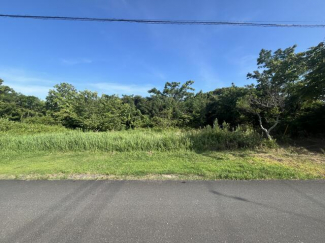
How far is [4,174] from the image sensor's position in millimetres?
4801

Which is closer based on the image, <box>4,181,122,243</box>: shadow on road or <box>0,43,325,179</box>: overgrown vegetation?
<box>4,181,122,243</box>: shadow on road

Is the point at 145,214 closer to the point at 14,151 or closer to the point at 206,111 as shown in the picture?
the point at 14,151

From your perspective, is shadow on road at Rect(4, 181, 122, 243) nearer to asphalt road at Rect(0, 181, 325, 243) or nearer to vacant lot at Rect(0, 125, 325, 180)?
asphalt road at Rect(0, 181, 325, 243)

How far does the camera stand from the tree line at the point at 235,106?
409 inches

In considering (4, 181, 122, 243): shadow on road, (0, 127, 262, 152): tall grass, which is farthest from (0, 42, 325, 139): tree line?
(4, 181, 122, 243): shadow on road

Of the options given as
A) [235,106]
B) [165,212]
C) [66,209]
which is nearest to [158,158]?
[165,212]

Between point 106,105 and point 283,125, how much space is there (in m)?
23.2

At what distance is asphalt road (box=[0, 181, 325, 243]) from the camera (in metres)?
2.19

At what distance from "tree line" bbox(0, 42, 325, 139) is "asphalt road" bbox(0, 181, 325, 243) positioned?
713cm

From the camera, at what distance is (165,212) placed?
2.70m

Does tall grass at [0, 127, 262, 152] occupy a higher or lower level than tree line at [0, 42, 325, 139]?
lower

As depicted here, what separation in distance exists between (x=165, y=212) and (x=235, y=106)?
59.0ft

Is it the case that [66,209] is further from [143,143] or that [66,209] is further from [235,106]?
[235,106]

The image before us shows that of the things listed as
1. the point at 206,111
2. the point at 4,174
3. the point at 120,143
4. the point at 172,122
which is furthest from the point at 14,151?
the point at 206,111
